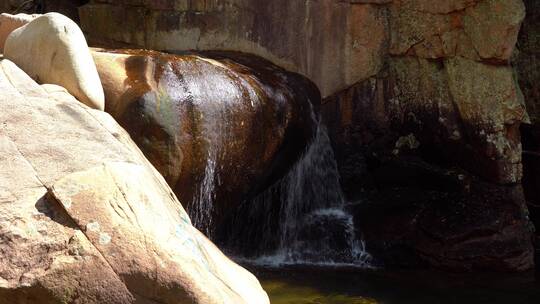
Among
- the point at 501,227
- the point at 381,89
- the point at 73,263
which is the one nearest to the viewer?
the point at 73,263

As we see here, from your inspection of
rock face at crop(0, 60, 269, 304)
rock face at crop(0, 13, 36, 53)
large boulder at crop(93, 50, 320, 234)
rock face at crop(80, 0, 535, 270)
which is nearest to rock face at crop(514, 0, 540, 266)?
rock face at crop(80, 0, 535, 270)

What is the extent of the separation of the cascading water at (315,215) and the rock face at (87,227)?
318cm

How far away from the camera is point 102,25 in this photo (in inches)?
406

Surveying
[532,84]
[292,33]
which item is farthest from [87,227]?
[532,84]

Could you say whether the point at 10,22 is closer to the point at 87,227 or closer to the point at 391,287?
the point at 87,227

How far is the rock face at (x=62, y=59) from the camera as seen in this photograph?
5.57 m

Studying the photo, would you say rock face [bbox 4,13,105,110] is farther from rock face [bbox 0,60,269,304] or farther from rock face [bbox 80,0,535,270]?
rock face [bbox 80,0,535,270]

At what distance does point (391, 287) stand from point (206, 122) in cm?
210

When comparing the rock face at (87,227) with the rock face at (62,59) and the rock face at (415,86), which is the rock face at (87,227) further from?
the rock face at (415,86)

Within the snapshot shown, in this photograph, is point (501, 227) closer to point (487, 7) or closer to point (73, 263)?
point (487, 7)

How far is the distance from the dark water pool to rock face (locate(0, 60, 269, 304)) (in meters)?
1.98

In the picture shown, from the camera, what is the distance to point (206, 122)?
669 cm

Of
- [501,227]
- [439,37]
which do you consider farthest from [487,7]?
[501,227]

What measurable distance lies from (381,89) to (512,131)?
4.50 feet
